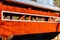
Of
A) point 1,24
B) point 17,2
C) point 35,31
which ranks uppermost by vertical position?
point 17,2

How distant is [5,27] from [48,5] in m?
4.39

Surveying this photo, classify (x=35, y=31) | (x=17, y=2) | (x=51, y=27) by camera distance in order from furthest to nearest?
(x=51, y=27) → (x=35, y=31) → (x=17, y=2)

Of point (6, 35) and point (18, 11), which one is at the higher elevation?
point (18, 11)

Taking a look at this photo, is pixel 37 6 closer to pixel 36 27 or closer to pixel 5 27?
pixel 36 27

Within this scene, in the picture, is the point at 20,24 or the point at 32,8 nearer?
the point at 20,24

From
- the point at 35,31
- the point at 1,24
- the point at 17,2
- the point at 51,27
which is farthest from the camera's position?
the point at 51,27

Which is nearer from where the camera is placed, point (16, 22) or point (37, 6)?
point (16, 22)

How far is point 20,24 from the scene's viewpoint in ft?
35.0

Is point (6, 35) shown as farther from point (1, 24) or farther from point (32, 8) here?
point (32, 8)

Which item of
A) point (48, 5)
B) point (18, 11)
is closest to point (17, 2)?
point (18, 11)

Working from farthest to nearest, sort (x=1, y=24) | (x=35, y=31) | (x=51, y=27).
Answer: (x=51, y=27), (x=35, y=31), (x=1, y=24)

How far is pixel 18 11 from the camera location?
35.7ft

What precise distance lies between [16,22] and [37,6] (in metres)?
2.30


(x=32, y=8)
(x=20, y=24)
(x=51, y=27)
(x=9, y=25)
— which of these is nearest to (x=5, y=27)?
(x=9, y=25)
